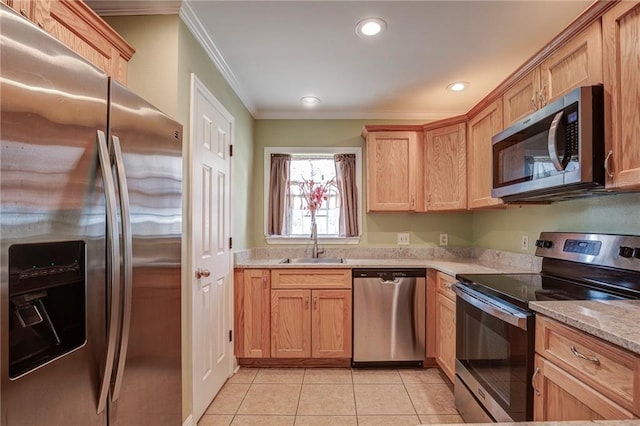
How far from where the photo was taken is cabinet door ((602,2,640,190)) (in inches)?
50.1

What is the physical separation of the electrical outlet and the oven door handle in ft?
4.40

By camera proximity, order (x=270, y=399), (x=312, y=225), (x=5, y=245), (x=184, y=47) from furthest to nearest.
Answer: (x=312, y=225), (x=270, y=399), (x=184, y=47), (x=5, y=245)

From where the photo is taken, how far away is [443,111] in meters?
3.43

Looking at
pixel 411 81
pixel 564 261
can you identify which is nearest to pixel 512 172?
pixel 564 261

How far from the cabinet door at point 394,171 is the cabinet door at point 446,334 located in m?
0.97

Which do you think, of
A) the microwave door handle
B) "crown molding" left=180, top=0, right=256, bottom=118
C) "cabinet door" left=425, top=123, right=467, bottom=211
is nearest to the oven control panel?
the microwave door handle

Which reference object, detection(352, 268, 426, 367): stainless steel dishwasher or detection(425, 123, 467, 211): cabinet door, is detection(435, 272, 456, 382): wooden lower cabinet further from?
detection(425, 123, 467, 211): cabinet door

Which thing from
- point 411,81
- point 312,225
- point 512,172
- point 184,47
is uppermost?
point 411,81

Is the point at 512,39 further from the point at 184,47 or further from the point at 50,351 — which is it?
the point at 50,351

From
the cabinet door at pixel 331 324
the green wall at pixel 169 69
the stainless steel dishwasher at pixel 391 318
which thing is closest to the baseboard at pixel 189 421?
the green wall at pixel 169 69

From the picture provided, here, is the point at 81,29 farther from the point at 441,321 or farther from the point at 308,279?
the point at 441,321

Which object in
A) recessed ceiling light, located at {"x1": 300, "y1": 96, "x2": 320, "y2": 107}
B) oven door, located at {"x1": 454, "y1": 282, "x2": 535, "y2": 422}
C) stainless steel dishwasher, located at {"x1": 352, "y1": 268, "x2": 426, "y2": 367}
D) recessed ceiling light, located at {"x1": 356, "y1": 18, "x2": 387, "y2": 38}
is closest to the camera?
oven door, located at {"x1": 454, "y1": 282, "x2": 535, "y2": 422}

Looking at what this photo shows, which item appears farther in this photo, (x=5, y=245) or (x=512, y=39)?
(x=512, y=39)

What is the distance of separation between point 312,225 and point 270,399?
5.31 ft
